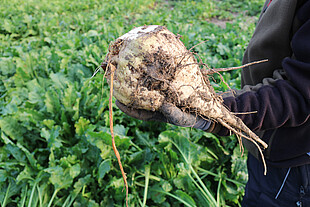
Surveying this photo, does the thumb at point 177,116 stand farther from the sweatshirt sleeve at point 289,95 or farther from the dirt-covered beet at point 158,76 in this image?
the sweatshirt sleeve at point 289,95

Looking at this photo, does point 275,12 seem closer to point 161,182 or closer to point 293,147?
point 293,147

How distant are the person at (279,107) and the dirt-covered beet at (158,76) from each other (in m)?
0.07

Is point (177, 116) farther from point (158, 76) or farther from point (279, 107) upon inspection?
point (279, 107)

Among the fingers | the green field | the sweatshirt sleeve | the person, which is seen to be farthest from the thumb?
the green field

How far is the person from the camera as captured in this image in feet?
3.58

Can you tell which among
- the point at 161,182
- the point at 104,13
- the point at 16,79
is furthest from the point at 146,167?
the point at 104,13

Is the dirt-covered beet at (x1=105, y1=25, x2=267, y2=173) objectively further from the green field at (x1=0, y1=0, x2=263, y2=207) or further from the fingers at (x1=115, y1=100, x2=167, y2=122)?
the green field at (x1=0, y1=0, x2=263, y2=207)

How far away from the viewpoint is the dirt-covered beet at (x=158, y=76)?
50.0 inches

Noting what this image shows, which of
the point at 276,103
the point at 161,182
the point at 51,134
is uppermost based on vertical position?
the point at 276,103

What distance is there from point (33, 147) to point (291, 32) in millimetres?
2951

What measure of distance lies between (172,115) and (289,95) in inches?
22.9

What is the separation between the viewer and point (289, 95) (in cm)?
110

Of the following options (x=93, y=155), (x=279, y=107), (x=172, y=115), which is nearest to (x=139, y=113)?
(x=172, y=115)

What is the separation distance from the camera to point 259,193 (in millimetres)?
1552
